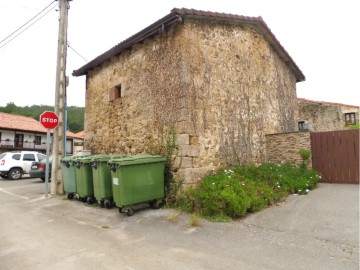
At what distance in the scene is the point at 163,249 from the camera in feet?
12.4

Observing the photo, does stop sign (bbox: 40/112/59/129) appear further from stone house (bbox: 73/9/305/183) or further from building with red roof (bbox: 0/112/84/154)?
building with red roof (bbox: 0/112/84/154)

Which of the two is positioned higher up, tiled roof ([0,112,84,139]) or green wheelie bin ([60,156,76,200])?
tiled roof ([0,112,84,139])

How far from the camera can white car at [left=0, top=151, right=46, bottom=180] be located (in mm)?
15044

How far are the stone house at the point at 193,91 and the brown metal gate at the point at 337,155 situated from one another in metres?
1.58

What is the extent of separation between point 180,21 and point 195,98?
1977mm

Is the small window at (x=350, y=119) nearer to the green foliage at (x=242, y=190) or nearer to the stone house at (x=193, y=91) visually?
the stone house at (x=193, y=91)

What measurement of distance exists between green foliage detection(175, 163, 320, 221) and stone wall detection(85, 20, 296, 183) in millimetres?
463

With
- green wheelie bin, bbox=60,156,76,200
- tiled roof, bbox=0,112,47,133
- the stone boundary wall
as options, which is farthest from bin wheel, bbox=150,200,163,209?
tiled roof, bbox=0,112,47,133

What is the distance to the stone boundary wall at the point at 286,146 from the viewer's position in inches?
328

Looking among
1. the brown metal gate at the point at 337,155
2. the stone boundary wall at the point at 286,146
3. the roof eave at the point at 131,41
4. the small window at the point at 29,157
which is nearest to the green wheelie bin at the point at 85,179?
the roof eave at the point at 131,41

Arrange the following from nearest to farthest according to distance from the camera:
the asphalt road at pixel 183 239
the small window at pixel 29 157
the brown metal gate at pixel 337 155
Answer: the asphalt road at pixel 183 239 → the brown metal gate at pixel 337 155 → the small window at pixel 29 157

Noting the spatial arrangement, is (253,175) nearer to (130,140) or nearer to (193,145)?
(193,145)

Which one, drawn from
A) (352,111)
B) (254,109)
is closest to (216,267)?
(254,109)

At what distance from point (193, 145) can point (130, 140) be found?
2526mm
